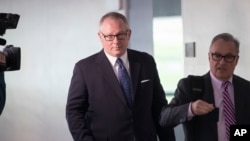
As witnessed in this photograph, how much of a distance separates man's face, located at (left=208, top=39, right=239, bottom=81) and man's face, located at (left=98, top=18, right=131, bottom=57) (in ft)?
1.40

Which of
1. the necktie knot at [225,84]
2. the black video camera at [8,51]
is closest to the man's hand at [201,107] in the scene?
the necktie knot at [225,84]

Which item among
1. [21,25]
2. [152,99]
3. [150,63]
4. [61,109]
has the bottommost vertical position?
[61,109]

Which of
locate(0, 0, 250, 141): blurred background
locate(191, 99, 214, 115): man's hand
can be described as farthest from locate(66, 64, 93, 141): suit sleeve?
locate(0, 0, 250, 141): blurred background

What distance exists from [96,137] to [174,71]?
1.52 meters

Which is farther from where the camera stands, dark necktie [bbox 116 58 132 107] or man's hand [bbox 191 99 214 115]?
dark necktie [bbox 116 58 132 107]

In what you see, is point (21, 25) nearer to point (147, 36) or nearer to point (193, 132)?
point (147, 36)

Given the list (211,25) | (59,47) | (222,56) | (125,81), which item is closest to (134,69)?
(125,81)

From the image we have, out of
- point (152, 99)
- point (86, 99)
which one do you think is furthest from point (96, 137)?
point (152, 99)

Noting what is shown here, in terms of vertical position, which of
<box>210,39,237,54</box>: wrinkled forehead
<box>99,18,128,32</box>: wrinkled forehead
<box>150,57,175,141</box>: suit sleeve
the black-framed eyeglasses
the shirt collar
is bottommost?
<box>150,57,175,141</box>: suit sleeve

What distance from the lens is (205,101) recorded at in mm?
1812

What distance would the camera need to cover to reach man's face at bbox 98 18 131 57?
75.7 inches

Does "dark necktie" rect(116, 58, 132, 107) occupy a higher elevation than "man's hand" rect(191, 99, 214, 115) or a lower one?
higher

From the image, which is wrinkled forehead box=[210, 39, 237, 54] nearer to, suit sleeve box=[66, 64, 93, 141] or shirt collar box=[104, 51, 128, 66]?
shirt collar box=[104, 51, 128, 66]

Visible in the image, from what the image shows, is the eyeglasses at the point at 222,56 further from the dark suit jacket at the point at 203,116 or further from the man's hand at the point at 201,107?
the man's hand at the point at 201,107
